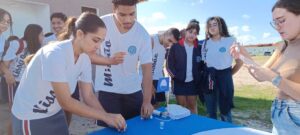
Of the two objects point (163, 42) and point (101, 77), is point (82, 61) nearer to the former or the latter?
point (101, 77)

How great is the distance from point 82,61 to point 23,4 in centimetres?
653

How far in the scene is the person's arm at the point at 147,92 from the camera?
2.20 m

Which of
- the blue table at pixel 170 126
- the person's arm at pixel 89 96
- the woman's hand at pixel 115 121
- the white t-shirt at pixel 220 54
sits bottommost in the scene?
the blue table at pixel 170 126

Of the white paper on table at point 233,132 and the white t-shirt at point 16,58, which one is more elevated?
the white t-shirt at point 16,58

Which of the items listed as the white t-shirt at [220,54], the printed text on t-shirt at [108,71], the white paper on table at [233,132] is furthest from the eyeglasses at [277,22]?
the white t-shirt at [220,54]

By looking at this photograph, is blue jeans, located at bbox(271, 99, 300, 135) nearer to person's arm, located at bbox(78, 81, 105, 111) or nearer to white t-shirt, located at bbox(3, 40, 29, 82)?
person's arm, located at bbox(78, 81, 105, 111)

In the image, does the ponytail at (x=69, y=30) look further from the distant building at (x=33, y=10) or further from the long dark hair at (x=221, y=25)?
the distant building at (x=33, y=10)

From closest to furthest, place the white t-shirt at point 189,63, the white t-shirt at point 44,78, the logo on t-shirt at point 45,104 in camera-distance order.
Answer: the white t-shirt at point 44,78 → the logo on t-shirt at point 45,104 → the white t-shirt at point 189,63

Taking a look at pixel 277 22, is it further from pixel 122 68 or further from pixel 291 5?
pixel 122 68

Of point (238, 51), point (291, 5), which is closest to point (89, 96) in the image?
point (238, 51)

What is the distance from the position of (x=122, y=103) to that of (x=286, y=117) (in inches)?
54.9

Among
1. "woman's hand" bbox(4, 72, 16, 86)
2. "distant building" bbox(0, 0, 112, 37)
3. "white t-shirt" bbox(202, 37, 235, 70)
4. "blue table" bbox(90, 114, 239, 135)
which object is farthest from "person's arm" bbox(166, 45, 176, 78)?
"distant building" bbox(0, 0, 112, 37)

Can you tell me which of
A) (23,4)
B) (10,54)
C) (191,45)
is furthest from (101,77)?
(23,4)

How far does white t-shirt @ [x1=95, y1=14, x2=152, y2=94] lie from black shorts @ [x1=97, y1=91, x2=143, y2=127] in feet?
0.12
